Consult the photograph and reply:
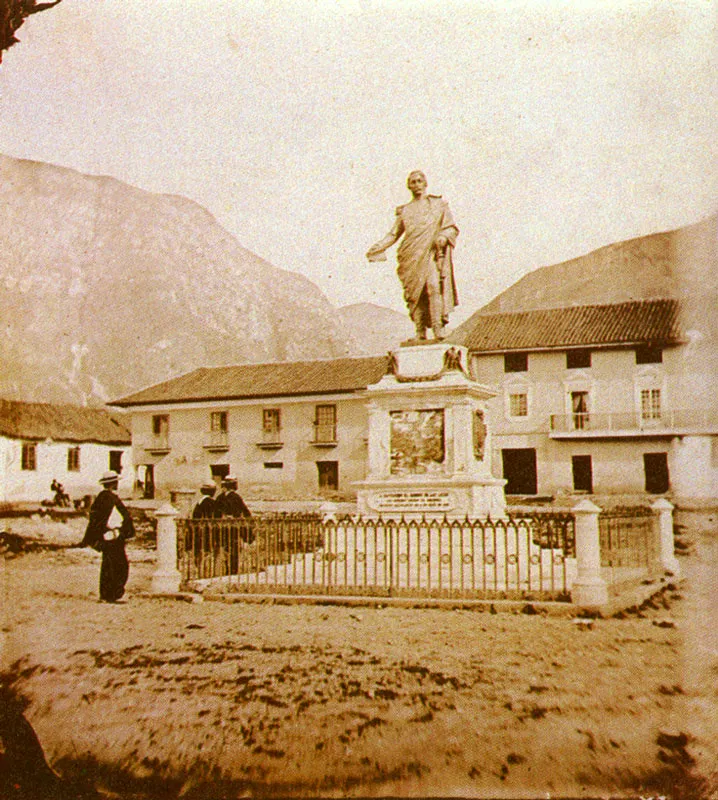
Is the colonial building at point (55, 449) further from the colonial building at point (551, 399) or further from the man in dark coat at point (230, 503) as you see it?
the man in dark coat at point (230, 503)

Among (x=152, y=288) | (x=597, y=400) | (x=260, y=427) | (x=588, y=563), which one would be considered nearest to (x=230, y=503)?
(x=260, y=427)

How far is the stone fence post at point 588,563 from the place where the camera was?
5703 mm

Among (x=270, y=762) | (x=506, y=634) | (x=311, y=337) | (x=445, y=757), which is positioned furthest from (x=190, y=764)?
(x=311, y=337)

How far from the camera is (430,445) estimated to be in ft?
24.7

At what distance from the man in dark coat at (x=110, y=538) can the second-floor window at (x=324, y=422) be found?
11.0ft

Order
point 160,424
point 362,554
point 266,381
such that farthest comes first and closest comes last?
point 266,381, point 160,424, point 362,554

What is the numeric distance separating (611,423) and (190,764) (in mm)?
5341

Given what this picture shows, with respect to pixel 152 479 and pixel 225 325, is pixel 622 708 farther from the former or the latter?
pixel 152 479

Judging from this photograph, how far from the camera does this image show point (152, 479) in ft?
26.0

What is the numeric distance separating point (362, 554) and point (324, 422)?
271 centimetres

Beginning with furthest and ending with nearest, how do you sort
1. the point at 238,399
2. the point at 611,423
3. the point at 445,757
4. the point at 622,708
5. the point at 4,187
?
the point at 238,399 < the point at 611,423 < the point at 4,187 < the point at 622,708 < the point at 445,757

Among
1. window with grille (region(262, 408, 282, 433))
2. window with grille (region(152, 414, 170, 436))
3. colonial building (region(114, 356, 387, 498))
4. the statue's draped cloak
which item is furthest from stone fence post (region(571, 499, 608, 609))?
window with grille (region(152, 414, 170, 436))

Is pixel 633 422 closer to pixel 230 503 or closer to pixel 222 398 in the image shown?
pixel 230 503

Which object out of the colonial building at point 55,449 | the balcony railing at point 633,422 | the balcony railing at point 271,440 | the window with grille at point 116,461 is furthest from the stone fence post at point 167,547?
the balcony railing at point 633,422
